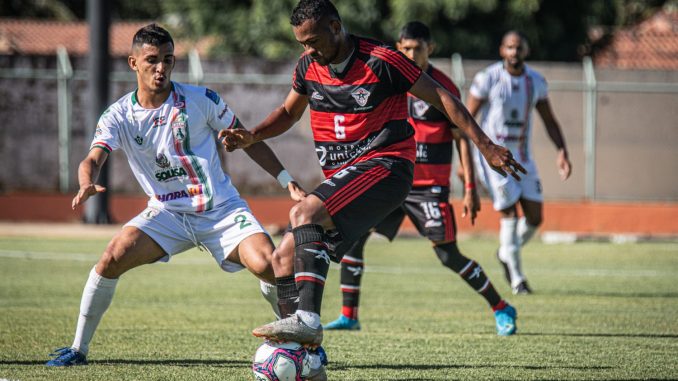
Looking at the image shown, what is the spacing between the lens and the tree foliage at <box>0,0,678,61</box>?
23.1 metres

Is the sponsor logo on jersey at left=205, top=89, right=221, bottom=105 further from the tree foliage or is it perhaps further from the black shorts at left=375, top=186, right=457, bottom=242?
the tree foliage

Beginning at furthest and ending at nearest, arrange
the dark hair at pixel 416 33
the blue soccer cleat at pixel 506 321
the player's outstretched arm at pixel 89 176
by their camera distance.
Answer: the dark hair at pixel 416 33
the blue soccer cleat at pixel 506 321
the player's outstretched arm at pixel 89 176

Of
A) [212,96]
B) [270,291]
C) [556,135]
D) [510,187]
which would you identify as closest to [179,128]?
[212,96]

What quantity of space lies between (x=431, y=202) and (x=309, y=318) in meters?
3.51

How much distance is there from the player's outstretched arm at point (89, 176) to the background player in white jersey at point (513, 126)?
5.41 meters

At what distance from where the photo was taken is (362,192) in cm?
583

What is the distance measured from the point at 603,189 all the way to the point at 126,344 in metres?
14.5

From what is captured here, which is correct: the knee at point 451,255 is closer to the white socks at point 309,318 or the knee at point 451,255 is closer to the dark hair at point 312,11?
the dark hair at point 312,11

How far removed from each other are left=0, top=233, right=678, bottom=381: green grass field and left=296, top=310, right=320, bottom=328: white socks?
0.88 metres

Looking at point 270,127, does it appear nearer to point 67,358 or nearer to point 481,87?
point 67,358

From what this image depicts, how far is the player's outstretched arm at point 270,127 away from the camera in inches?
247

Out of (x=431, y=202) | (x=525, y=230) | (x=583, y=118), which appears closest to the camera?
(x=431, y=202)

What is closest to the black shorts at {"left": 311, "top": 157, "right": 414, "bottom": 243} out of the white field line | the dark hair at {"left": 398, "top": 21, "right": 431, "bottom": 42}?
the dark hair at {"left": 398, "top": 21, "right": 431, "bottom": 42}

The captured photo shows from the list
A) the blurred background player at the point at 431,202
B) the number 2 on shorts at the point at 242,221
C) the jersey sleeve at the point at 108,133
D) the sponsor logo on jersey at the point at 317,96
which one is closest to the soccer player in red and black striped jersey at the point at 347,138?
the sponsor logo on jersey at the point at 317,96
